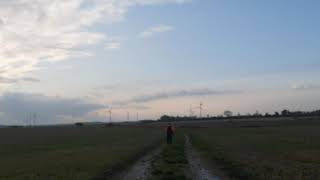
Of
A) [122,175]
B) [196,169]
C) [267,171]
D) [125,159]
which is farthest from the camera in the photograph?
[125,159]

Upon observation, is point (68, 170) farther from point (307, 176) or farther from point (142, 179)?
point (307, 176)

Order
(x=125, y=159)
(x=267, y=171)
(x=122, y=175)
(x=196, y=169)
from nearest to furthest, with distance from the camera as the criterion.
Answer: (x=267, y=171), (x=122, y=175), (x=196, y=169), (x=125, y=159)

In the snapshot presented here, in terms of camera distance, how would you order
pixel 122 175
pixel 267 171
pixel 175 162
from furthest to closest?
pixel 175 162
pixel 122 175
pixel 267 171

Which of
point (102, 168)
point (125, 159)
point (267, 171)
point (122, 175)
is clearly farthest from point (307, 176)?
point (125, 159)

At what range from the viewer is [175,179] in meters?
26.2

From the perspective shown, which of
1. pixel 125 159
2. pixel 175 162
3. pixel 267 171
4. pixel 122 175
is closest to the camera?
→ pixel 267 171

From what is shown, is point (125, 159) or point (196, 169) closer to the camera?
point (196, 169)

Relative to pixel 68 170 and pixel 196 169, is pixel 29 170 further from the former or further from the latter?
pixel 196 169

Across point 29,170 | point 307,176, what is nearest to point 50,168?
point 29,170

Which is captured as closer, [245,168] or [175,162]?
[245,168]

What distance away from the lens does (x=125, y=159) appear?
1700 inches

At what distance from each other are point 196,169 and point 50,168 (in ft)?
26.7

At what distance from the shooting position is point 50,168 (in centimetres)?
3341

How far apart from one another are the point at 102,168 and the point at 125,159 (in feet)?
30.3
